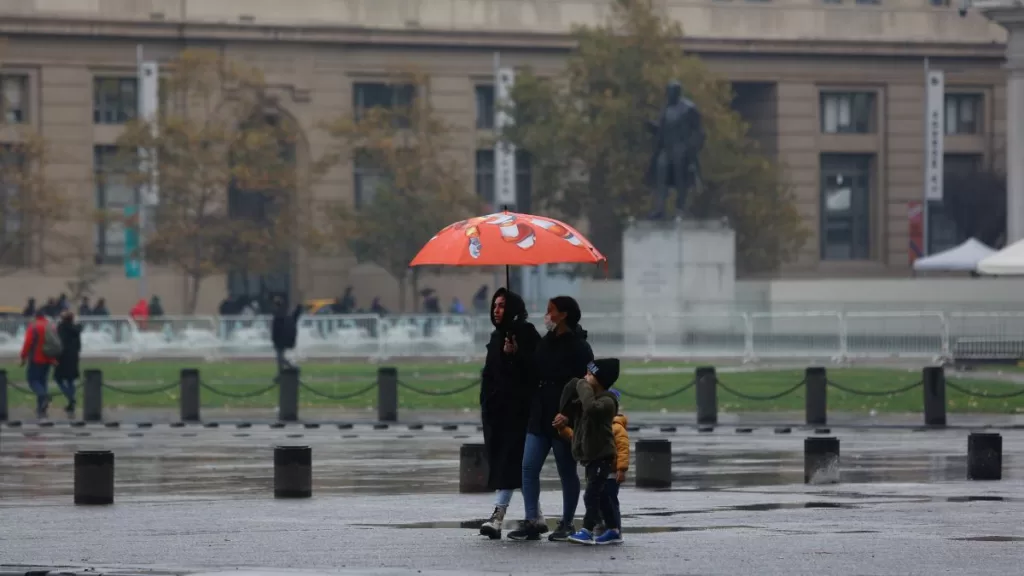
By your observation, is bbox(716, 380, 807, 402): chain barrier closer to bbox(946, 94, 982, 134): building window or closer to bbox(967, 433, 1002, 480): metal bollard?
bbox(967, 433, 1002, 480): metal bollard

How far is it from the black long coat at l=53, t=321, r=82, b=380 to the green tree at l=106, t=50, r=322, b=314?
29940mm

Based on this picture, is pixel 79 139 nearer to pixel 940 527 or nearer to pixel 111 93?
pixel 111 93

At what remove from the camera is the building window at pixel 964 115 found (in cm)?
8288

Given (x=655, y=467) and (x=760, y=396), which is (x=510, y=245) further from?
(x=760, y=396)

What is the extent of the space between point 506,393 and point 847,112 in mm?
67883

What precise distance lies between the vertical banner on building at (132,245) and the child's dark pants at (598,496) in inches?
2140

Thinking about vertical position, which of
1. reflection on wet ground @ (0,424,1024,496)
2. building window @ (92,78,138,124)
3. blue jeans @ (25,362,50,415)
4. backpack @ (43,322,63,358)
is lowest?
reflection on wet ground @ (0,424,1024,496)

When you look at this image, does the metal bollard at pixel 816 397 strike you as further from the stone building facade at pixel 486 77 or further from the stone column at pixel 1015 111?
the stone building facade at pixel 486 77

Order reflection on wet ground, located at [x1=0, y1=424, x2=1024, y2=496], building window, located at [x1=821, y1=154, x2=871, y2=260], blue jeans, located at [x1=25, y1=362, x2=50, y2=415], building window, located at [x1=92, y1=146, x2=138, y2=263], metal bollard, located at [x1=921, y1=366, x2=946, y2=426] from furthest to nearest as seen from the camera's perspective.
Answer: building window, located at [x1=821, y1=154, x2=871, y2=260]
building window, located at [x1=92, y1=146, x2=138, y2=263]
blue jeans, located at [x1=25, y1=362, x2=50, y2=415]
metal bollard, located at [x1=921, y1=366, x2=946, y2=426]
reflection on wet ground, located at [x1=0, y1=424, x2=1024, y2=496]

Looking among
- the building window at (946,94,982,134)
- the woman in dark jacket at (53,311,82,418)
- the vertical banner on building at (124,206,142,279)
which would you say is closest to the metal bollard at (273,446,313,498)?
the woman in dark jacket at (53,311,82,418)

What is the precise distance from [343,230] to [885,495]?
170ft

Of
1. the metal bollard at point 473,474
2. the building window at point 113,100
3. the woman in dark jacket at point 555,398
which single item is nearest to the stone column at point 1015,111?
the building window at point 113,100

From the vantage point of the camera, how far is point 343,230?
7038cm

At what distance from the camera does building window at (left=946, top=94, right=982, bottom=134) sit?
82.9 meters
